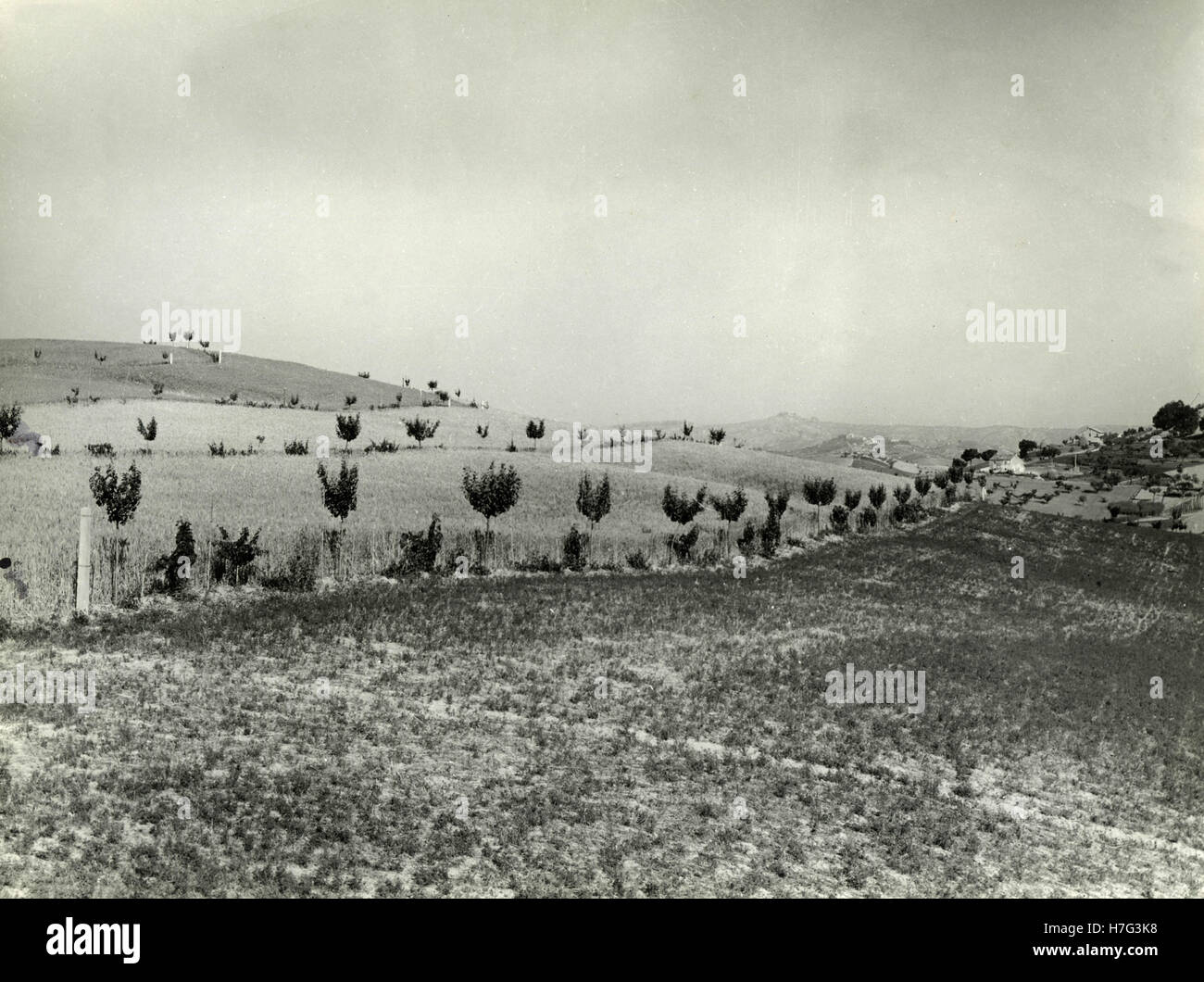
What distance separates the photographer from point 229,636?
58.2ft

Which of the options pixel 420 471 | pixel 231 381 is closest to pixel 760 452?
pixel 420 471

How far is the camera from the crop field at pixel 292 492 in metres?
23.6

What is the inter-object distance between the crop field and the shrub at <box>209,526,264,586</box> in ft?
1.53

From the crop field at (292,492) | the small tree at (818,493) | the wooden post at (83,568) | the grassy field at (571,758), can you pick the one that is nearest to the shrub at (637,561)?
the crop field at (292,492)

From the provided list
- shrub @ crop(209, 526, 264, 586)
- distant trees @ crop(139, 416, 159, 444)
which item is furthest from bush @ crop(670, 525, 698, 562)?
distant trees @ crop(139, 416, 159, 444)

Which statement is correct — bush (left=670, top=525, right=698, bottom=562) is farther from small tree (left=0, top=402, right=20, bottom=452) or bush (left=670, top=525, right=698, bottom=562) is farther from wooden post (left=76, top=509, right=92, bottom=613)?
small tree (left=0, top=402, right=20, bottom=452)

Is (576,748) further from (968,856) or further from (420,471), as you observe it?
(420,471)

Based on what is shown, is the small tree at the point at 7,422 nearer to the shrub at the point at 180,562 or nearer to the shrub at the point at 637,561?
the shrub at the point at 180,562

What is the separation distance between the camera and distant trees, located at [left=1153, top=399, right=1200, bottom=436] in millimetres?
85625

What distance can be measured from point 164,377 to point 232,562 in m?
72.1

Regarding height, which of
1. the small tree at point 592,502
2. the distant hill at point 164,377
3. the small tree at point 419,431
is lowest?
the small tree at point 592,502

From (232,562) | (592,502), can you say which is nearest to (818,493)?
(592,502)

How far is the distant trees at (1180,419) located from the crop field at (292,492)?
3530 centimetres

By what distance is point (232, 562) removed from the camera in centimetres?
2238
